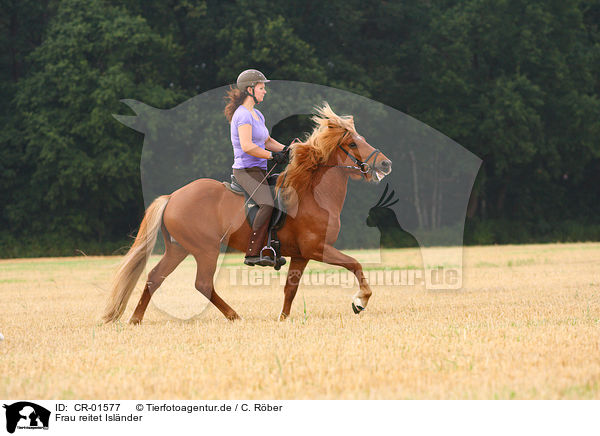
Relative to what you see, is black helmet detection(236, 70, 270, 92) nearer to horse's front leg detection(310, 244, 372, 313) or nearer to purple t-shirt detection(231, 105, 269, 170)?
purple t-shirt detection(231, 105, 269, 170)

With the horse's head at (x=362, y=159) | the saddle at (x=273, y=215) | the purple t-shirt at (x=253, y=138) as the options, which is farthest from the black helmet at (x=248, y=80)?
the horse's head at (x=362, y=159)

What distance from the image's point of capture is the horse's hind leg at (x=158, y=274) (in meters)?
8.38

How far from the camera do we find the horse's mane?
8.36m

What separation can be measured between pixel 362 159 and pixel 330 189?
537mm

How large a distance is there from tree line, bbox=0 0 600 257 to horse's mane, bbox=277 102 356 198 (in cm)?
2186

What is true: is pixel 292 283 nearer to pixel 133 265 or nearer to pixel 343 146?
pixel 343 146

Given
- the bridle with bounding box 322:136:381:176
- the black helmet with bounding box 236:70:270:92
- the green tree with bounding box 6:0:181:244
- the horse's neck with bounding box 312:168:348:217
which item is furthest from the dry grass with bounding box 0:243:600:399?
the green tree with bounding box 6:0:181:244

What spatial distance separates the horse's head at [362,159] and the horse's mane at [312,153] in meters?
0.10

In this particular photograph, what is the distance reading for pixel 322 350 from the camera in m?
5.77

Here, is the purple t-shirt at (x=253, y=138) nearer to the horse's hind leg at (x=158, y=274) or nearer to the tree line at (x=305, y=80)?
the horse's hind leg at (x=158, y=274)

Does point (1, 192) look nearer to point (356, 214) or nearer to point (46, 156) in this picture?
point (46, 156)

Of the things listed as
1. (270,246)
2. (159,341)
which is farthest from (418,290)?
(159,341)

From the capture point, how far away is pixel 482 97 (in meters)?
38.3

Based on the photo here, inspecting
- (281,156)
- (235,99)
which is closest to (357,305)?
(281,156)
